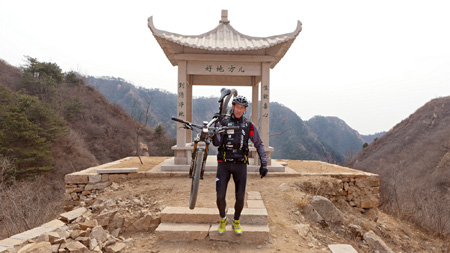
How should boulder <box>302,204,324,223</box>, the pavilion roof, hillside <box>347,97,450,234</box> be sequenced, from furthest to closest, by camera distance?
hillside <box>347,97,450,234</box> → the pavilion roof → boulder <box>302,204,324,223</box>

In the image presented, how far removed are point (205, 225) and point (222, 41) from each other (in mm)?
5479

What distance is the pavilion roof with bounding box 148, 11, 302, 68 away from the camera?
689 centimetres

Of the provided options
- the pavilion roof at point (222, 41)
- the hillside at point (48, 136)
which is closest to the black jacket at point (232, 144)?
the pavilion roof at point (222, 41)

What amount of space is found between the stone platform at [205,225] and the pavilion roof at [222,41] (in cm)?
449

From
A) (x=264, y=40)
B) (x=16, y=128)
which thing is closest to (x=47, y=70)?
(x=16, y=128)

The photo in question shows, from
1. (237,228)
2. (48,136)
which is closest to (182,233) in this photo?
(237,228)

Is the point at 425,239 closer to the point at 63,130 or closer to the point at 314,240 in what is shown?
the point at 314,240

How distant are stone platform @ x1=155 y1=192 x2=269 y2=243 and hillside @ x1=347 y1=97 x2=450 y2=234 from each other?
8641 mm

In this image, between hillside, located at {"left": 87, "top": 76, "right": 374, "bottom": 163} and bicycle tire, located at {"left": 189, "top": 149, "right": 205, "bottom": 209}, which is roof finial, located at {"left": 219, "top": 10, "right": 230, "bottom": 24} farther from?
hillside, located at {"left": 87, "top": 76, "right": 374, "bottom": 163}

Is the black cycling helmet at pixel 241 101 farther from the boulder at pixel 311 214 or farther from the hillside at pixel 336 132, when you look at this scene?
the hillside at pixel 336 132

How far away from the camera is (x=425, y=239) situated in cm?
692

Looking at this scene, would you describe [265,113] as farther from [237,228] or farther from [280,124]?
[280,124]

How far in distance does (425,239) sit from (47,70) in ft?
114

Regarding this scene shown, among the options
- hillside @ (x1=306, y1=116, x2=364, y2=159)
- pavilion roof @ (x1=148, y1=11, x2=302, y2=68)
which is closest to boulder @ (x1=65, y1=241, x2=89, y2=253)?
pavilion roof @ (x1=148, y1=11, x2=302, y2=68)
